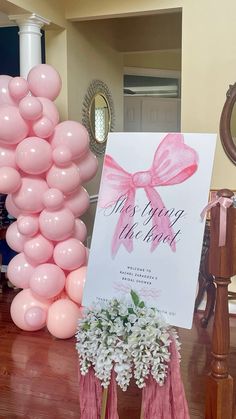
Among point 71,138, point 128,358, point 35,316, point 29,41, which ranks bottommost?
point 35,316

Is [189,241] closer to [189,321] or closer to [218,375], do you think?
[189,321]

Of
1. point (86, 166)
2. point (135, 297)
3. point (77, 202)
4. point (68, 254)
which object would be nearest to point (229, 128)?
point (86, 166)

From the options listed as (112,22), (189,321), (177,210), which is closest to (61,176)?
(177,210)

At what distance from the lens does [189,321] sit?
67.2 inches

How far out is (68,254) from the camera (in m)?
2.91

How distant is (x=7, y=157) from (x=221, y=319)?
1.67 meters

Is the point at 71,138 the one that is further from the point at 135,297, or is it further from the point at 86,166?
the point at 135,297

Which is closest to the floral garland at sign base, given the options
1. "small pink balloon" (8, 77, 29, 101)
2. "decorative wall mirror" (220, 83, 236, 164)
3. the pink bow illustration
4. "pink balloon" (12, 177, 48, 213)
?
the pink bow illustration

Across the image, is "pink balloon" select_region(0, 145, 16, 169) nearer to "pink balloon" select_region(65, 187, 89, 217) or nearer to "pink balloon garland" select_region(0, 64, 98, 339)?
"pink balloon garland" select_region(0, 64, 98, 339)

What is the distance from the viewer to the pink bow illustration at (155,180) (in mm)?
1792

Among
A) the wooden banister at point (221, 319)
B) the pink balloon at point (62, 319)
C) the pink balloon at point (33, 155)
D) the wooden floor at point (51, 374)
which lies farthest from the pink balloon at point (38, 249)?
the wooden banister at point (221, 319)

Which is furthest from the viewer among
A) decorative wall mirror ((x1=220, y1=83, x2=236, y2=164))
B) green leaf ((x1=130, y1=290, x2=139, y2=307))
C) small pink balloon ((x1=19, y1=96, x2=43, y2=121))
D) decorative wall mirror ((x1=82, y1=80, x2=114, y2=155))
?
decorative wall mirror ((x1=82, y1=80, x2=114, y2=155))

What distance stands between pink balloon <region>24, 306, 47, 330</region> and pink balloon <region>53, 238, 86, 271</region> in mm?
320

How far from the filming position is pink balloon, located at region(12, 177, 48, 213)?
2816 millimetres
